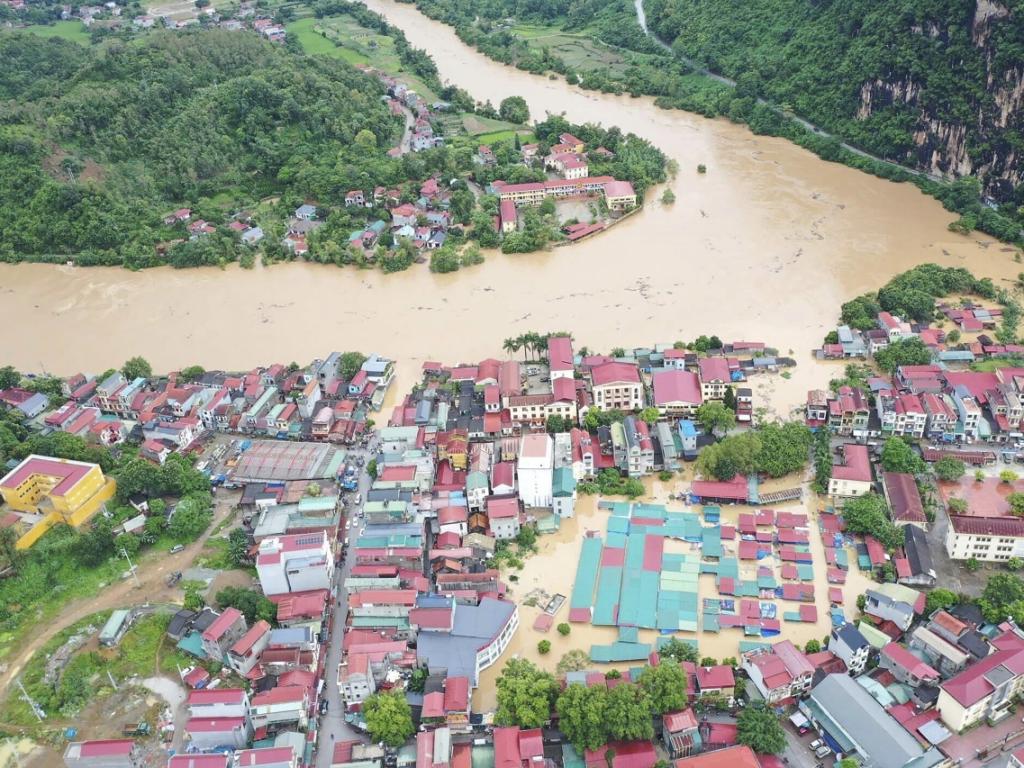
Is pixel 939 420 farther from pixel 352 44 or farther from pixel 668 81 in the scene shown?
pixel 352 44

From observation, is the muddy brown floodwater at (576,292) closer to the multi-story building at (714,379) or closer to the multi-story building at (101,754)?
the multi-story building at (714,379)

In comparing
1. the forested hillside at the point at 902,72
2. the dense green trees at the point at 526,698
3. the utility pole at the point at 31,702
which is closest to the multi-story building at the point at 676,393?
the dense green trees at the point at 526,698

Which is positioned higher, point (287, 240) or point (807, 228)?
point (807, 228)

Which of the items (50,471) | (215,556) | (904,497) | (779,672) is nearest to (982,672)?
(779,672)

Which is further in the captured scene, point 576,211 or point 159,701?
point 576,211

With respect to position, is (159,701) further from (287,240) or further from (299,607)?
(287,240)

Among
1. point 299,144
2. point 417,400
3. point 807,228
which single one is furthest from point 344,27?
point 417,400

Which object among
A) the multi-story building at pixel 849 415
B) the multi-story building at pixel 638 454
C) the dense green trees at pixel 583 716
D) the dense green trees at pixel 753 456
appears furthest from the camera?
the multi-story building at pixel 849 415
